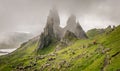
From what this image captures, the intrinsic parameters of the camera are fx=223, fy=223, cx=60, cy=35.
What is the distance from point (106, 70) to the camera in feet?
643

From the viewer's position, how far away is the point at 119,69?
183m

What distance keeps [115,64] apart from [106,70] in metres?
10.1

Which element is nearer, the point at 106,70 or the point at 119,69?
the point at 119,69

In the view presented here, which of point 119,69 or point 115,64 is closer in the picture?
point 119,69

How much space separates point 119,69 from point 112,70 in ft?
27.3

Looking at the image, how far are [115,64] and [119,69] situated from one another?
15.8 m

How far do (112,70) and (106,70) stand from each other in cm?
738

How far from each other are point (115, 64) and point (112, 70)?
34.8ft

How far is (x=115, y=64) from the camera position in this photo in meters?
198
